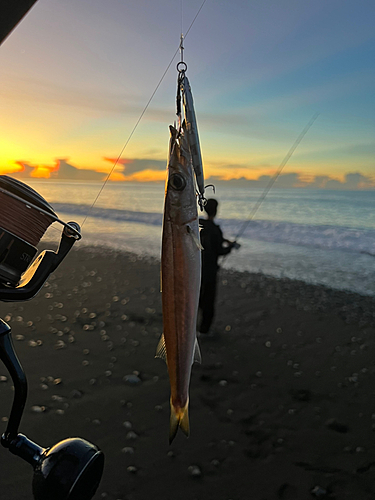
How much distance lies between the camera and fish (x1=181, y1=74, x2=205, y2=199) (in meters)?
→ 1.69

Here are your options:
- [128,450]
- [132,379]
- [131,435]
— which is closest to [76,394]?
[132,379]

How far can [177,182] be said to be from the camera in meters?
1.56

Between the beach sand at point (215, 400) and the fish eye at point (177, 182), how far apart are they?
2.80 meters

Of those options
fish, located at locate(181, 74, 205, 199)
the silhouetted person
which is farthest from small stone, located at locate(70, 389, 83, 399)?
fish, located at locate(181, 74, 205, 199)

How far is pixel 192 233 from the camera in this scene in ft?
4.97

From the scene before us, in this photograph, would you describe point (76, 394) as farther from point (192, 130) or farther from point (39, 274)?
point (192, 130)

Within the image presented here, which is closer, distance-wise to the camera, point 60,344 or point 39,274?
point 39,274

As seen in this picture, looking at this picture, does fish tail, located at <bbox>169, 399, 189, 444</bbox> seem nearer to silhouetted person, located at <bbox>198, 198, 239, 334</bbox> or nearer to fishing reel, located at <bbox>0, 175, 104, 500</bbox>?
fishing reel, located at <bbox>0, 175, 104, 500</bbox>

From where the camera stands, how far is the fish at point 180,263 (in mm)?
1519

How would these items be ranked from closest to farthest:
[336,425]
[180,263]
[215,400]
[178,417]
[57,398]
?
[180,263] < [178,417] < [336,425] < [57,398] < [215,400]

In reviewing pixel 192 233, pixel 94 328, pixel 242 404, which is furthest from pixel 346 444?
pixel 94 328

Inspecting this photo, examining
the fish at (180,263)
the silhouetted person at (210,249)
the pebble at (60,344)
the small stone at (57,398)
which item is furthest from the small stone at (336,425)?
the pebble at (60,344)

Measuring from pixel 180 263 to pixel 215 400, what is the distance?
142 inches

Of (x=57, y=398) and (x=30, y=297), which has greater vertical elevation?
(x=30, y=297)
